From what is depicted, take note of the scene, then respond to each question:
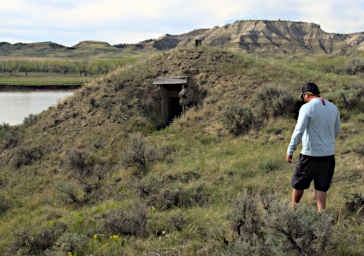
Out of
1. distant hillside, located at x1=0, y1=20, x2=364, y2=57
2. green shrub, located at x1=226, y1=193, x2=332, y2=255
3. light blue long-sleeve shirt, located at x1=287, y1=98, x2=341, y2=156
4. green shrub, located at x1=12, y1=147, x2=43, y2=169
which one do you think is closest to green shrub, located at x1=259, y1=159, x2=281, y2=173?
light blue long-sleeve shirt, located at x1=287, y1=98, x2=341, y2=156

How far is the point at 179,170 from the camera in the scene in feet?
27.5

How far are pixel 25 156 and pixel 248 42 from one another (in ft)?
462

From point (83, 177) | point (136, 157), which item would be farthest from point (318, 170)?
point (83, 177)

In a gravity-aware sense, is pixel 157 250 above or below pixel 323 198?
below

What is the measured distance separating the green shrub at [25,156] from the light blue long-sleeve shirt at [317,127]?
14.0 meters

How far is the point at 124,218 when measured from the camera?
4941mm

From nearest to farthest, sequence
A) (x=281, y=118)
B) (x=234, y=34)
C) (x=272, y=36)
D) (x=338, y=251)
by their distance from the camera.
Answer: (x=338, y=251) < (x=281, y=118) < (x=272, y=36) < (x=234, y=34)

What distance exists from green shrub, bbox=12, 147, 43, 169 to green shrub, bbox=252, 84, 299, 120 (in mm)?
12135

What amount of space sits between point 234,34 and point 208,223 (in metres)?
171

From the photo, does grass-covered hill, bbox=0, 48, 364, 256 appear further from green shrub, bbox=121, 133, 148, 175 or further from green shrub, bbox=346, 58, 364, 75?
green shrub, bbox=346, 58, 364, 75

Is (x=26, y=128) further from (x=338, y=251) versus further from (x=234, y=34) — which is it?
(x=234, y=34)

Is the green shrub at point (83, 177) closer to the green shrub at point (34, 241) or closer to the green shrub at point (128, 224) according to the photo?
the green shrub at point (34, 241)

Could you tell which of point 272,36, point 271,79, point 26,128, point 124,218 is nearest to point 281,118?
point 271,79

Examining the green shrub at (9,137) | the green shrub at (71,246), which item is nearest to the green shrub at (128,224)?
the green shrub at (71,246)
